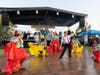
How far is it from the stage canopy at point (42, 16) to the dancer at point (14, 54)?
11.3 m

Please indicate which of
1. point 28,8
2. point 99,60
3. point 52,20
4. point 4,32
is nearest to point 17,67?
point 99,60

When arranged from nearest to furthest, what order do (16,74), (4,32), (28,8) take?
(16,74)
(28,8)
(4,32)

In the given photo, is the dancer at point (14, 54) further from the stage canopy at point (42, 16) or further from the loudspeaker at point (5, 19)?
the stage canopy at point (42, 16)

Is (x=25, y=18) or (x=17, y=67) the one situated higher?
(x=25, y=18)

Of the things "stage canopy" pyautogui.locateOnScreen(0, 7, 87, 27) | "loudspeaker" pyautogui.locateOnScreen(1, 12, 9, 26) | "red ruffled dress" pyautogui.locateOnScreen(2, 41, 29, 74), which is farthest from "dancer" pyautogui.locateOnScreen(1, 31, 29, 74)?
"stage canopy" pyautogui.locateOnScreen(0, 7, 87, 27)

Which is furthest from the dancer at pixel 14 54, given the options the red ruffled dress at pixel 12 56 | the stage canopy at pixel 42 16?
the stage canopy at pixel 42 16

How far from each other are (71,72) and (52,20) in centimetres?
1400

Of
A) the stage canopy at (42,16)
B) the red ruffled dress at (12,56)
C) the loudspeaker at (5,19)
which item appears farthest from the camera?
the stage canopy at (42,16)

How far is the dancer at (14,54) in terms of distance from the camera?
39.3 ft

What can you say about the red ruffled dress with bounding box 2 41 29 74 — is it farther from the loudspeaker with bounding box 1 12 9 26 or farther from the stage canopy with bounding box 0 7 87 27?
the stage canopy with bounding box 0 7 87 27

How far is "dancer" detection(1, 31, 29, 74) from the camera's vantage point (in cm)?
1198

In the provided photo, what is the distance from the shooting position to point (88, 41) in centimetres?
4153

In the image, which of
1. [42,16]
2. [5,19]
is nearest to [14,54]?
[5,19]

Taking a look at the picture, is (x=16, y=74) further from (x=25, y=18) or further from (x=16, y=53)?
(x=25, y=18)
